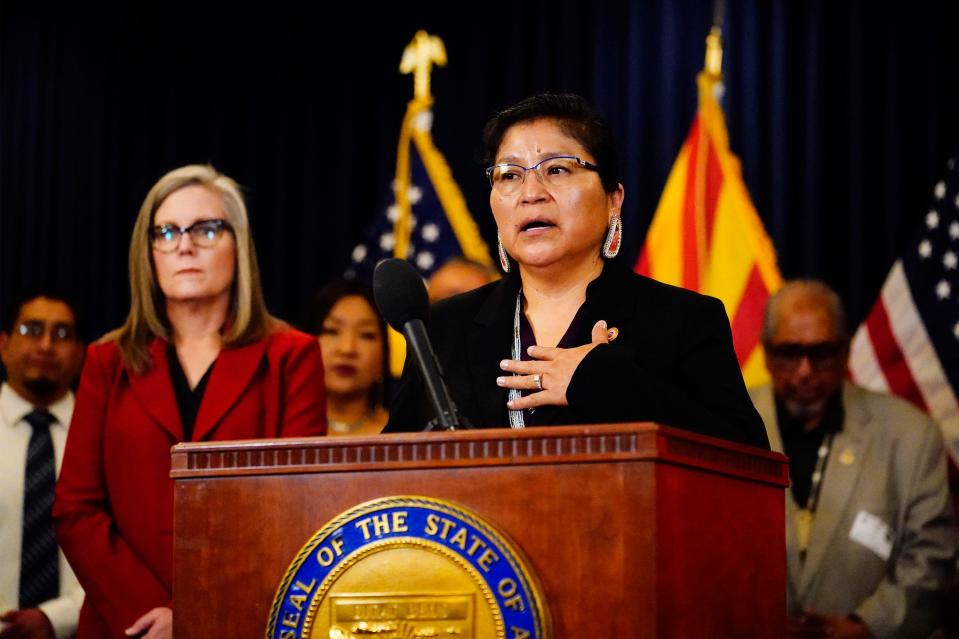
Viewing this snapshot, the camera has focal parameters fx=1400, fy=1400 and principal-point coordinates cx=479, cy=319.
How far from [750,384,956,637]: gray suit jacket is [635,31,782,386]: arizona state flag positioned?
103cm

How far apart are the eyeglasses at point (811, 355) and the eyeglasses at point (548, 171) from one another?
225 centimetres

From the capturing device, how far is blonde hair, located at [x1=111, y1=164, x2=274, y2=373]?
2.88 m

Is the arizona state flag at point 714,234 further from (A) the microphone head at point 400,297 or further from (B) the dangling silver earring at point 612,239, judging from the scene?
(A) the microphone head at point 400,297

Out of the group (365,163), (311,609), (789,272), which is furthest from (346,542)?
(365,163)

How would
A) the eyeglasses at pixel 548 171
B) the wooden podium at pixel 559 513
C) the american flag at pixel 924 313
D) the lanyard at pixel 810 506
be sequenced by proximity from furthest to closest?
1. the american flag at pixel 924 313
2. the lanyard at pixel 810 506
3. the eyeglasses at pixel 548 171
4. the wooden podium at pixel 559 513

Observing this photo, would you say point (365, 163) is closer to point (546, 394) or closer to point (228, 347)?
point (228, 347)

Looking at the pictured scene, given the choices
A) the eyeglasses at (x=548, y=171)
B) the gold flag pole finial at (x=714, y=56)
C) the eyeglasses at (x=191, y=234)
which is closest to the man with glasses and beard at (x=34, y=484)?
the eyeglasses at (x=191, y=234)

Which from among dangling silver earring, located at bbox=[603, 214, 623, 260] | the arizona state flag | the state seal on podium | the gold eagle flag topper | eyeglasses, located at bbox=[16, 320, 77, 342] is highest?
the gold eagle flag topper

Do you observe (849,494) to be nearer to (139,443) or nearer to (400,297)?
(139,443)

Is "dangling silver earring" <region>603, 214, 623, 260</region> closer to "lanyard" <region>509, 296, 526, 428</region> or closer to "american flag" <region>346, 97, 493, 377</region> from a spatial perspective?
"lanyard" <region>509, 296, 526, 428</region>

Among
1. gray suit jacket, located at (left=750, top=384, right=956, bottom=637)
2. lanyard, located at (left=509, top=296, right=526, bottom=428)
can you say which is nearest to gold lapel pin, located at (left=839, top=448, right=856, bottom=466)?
gray suit jacket, located at (left=750, top=384, right=956, bottom=637)

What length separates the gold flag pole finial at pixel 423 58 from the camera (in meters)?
6.12

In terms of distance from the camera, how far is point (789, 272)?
17.4 feet

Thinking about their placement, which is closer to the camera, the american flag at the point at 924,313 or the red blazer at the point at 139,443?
the red blazer at the point at 139,443
